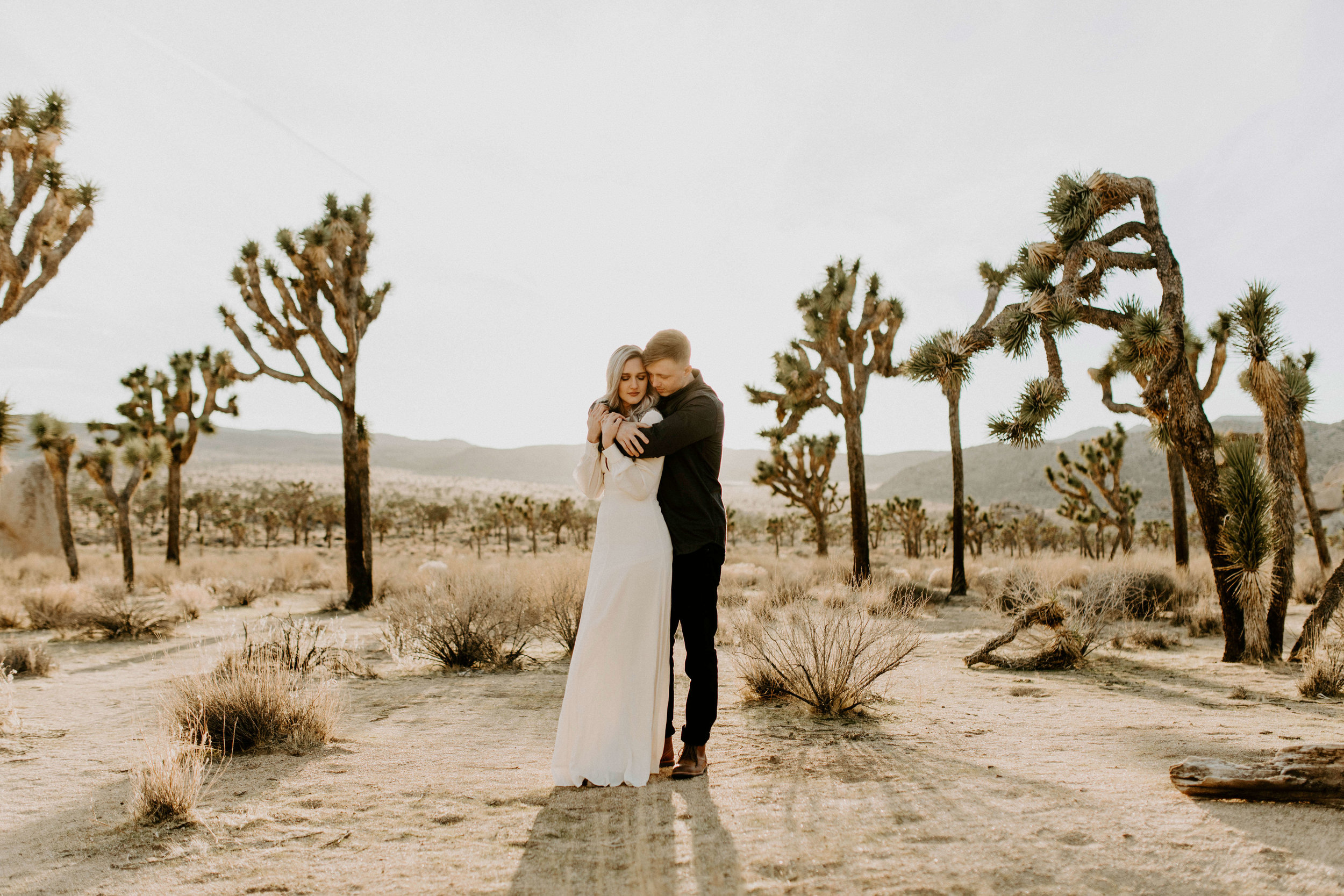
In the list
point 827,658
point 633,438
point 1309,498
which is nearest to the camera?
point 633,438

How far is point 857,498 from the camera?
14016 mm

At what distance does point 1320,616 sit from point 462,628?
26.3ft

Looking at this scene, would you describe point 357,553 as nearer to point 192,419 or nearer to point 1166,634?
point 192,419

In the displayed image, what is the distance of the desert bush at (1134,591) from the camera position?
9.42 meters

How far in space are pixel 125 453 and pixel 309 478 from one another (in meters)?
62.7

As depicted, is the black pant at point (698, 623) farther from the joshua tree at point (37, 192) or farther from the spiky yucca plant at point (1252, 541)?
the joshua tree at point (37, 192)

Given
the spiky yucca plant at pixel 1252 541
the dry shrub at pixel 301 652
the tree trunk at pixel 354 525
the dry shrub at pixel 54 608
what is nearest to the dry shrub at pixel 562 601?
the dry shrub at pixel 301 652

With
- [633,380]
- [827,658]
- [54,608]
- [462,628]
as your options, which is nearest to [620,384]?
[633,380]

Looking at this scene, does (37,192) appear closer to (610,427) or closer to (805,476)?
(610,427)

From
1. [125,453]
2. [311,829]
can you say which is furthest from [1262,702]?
[125,453]

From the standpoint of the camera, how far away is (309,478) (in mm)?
75875

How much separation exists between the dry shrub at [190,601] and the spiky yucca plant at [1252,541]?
1341 cm

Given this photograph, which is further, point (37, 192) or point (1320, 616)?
point (37, 192)

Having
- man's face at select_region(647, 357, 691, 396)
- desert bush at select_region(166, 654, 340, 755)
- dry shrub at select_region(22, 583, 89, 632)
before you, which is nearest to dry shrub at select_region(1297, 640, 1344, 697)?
man's face at select_region(647, 357, 691, 396)
